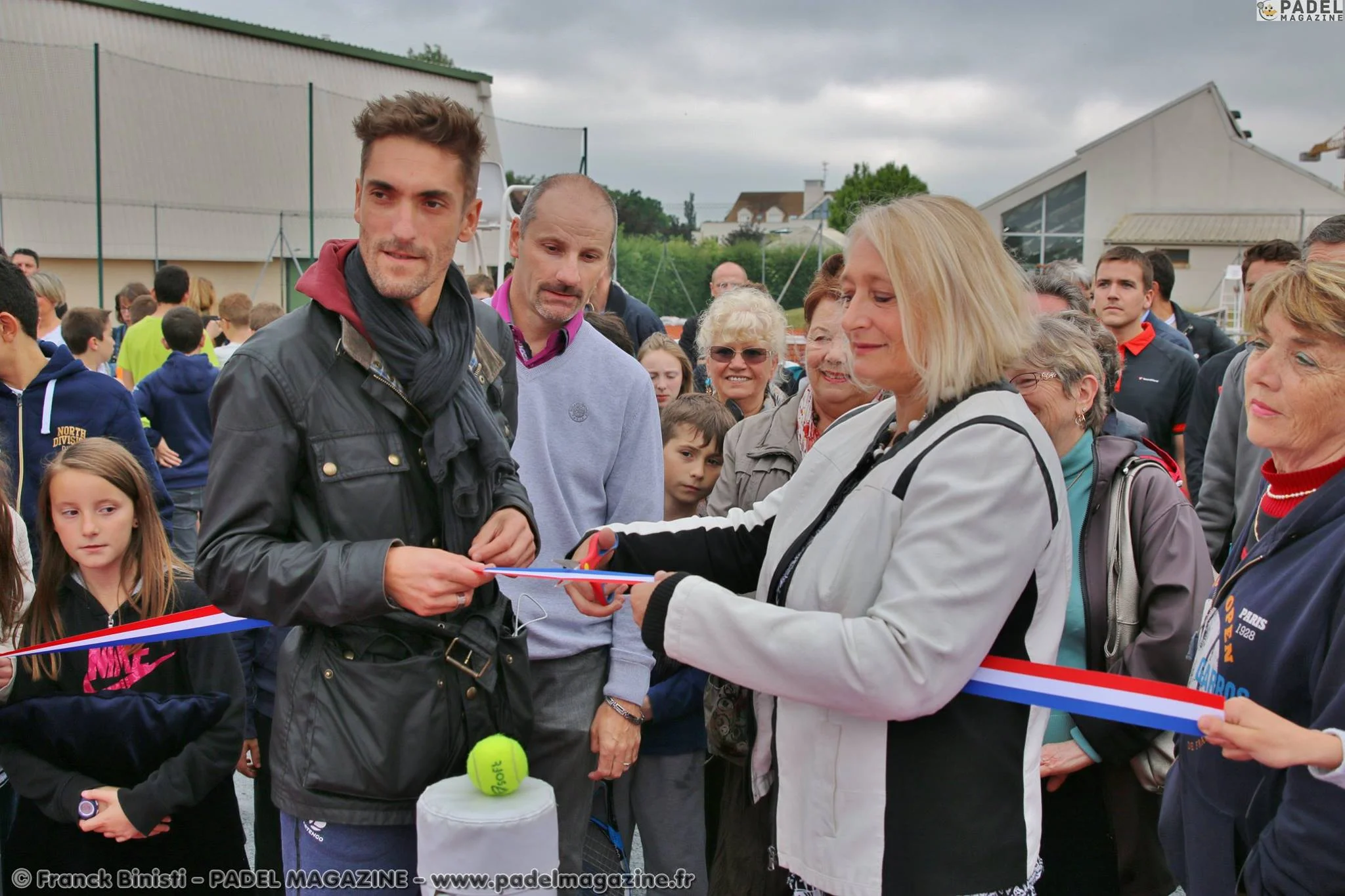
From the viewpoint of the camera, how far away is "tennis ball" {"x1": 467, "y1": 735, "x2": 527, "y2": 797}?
2.12 meters

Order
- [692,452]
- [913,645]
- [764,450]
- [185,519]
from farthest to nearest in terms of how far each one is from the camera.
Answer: [185,519], [692,452], [764,450], [913,645]

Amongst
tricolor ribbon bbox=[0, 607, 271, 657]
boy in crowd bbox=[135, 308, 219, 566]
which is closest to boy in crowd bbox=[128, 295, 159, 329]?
boy in crowd bbox=[135, 308, 219, 566]

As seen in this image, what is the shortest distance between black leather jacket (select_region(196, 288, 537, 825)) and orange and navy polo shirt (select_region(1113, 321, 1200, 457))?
197 inches

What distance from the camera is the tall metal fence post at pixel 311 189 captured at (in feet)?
57.0

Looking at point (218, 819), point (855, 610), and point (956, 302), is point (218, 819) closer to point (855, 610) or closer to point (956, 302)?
point (855, 610)

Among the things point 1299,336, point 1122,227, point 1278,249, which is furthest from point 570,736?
point 1122,227

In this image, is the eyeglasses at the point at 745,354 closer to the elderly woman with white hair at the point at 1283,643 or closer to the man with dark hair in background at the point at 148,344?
the elderly woman with white hair at the point at 1283,643

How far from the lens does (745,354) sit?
4668 mm

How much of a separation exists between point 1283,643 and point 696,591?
1118 mm

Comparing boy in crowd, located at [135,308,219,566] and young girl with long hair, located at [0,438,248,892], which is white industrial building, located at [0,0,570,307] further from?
young girl with long hair, located at [0,438,248,892]

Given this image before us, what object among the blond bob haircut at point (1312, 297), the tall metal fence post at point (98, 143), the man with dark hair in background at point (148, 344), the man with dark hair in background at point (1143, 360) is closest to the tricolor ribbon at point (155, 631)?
the blond bob haircut at point (1312, 297)

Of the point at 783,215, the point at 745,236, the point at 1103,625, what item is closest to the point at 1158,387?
the point at 1103,625

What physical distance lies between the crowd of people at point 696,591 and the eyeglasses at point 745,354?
1.41 metres

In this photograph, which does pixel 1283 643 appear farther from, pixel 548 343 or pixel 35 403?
pixel 35 403
